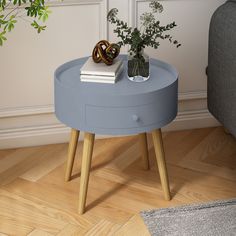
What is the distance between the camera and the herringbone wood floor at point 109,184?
82.0 inches

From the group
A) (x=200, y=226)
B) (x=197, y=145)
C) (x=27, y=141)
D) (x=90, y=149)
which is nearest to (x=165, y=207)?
(x=200, y=226)

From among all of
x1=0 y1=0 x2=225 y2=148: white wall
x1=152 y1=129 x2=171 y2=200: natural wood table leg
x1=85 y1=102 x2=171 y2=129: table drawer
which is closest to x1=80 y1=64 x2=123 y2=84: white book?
x1=85 y1=102 x2=171 y2=129: table drawer

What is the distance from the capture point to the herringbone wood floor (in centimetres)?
208

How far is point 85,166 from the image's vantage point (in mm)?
2078

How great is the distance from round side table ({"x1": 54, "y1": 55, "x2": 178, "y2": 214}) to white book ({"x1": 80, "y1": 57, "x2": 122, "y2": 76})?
0.04 meters

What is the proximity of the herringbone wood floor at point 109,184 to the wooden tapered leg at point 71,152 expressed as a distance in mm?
41

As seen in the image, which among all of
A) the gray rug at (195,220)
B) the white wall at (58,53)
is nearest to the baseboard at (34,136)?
the white wall at (58,53)

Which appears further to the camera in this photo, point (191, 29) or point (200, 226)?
point (191, 29)

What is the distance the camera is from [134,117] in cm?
198

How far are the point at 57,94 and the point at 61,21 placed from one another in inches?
20.5

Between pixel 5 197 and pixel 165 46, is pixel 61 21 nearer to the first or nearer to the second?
pixel 165 46

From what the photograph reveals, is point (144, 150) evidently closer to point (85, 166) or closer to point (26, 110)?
point (85, 166)

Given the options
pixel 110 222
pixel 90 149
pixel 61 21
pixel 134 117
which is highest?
pixel 61 21

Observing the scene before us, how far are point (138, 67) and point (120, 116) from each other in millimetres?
214
